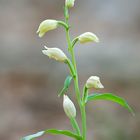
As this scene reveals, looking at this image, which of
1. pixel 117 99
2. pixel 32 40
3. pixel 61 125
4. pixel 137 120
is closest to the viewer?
pixel 117 99

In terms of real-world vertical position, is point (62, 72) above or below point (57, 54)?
above

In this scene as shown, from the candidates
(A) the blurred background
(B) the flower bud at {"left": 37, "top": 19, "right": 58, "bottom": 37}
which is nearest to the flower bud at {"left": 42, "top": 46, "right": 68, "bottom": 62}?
Answer: (B) the flower bud at {"left": 37, "top": 19, "right": 58, "bottom": 37}

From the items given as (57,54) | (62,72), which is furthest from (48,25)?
(62,72)

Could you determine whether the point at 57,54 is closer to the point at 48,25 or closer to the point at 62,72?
the point at 48,25

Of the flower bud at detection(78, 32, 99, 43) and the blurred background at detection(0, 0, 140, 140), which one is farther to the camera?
the blurred background at detection(0, 0, 140, 140)

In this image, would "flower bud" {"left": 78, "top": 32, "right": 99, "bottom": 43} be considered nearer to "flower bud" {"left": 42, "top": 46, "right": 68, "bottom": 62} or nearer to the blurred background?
"flower bud" {"left": 42, "top": 46, "right": 68, "bottom": 62}

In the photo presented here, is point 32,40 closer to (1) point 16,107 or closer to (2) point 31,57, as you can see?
(2) point 31,57

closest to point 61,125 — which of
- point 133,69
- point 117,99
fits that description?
point 133,69

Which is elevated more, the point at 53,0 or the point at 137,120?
the point at 53,0
